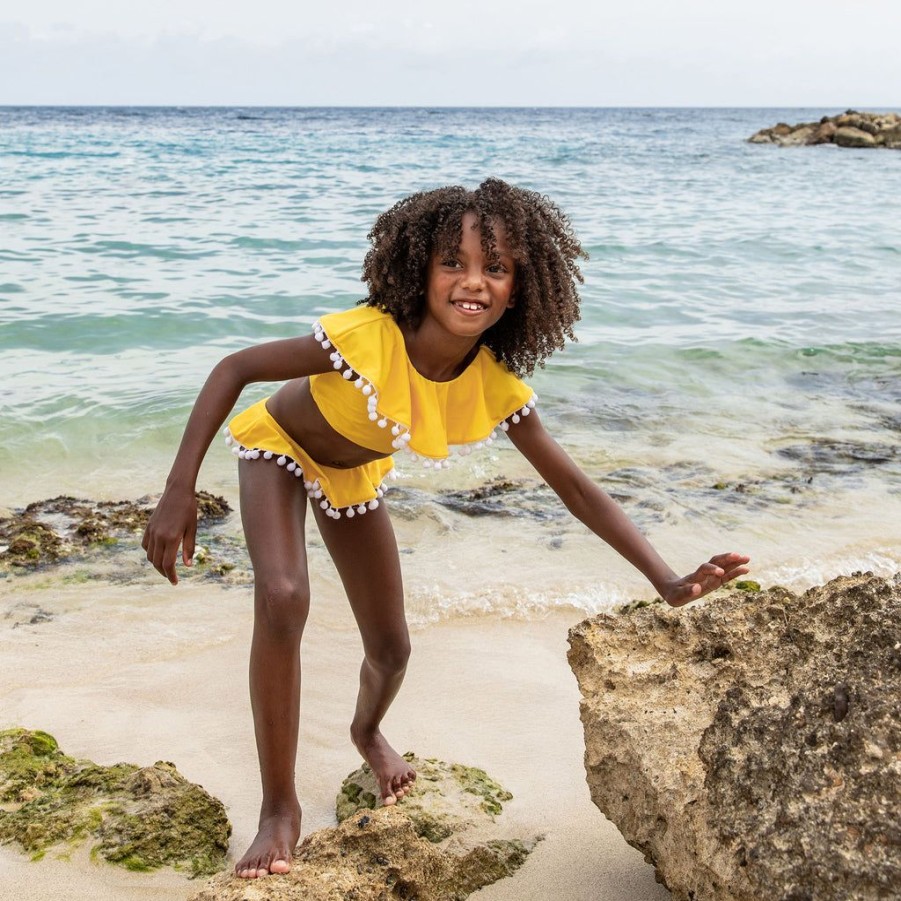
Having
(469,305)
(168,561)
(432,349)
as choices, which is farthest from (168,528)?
(469,305)

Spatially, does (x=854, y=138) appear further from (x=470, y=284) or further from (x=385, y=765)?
(x=385, y=765)

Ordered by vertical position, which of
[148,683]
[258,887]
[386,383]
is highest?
[386,383]

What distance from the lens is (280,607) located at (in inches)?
94.4

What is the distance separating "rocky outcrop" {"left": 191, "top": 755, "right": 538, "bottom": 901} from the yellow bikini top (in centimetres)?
89

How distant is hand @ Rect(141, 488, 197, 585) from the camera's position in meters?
2.44

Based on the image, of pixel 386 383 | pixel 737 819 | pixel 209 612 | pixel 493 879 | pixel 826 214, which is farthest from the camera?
pixel 826 214

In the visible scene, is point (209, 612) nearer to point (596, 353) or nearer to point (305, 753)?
point (305, 753)

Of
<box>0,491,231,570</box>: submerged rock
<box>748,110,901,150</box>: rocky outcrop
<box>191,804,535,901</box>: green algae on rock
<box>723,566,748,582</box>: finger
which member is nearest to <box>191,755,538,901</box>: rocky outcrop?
<box>191,804,535,901</box>: green algae on rock

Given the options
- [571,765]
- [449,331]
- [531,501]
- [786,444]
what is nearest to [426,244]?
[449,331]

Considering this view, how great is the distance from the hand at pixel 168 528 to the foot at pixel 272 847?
1.99 ft

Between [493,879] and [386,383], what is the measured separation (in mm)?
1230

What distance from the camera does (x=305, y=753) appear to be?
312 centimetres

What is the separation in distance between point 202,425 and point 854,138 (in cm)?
4146

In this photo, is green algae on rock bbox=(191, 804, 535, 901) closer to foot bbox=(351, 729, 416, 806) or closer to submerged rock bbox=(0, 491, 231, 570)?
foot bbox=(351, 729, 416, 806)
